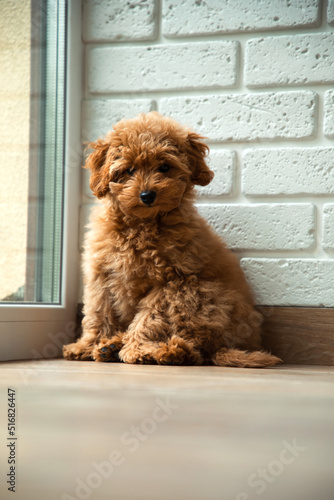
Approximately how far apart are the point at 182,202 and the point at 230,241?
31cm

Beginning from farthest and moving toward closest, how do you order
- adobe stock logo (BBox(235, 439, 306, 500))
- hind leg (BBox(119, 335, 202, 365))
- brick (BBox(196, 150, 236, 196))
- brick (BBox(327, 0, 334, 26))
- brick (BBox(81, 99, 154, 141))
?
brick (BBox(81, 99, 154, 141)), brick (BBox(196, 150, 236, 196)), brick (BBox(327, 0, 334, 26)), hind leg (BBox(119, 335, 202, 365)), adobe stock logo (BBox(235, 439, 306, 500))

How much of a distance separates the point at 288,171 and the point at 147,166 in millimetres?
581

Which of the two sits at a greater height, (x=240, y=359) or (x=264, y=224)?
(x=264, y=224)

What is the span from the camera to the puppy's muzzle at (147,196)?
1732 mm

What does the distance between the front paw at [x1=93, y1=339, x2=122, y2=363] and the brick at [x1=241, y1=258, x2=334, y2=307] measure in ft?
1.91

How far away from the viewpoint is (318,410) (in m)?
1.19

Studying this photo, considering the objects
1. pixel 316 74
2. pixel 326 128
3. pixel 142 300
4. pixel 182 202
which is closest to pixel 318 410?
pixel 142 300

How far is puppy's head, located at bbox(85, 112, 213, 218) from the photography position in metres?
1.76

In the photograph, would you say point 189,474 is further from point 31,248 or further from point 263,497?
point 31,248

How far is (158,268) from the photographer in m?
1.81

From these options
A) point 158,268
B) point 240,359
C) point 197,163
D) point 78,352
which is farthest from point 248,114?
point 78,352

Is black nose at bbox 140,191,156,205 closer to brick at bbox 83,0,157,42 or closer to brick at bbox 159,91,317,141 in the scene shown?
brick at bbox 159,91,317,141

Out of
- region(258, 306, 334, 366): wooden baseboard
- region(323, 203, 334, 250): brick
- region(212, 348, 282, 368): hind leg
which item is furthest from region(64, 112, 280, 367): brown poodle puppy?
region(323, 203, 334, 250): brick

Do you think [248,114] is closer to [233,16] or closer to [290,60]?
[290,60]
